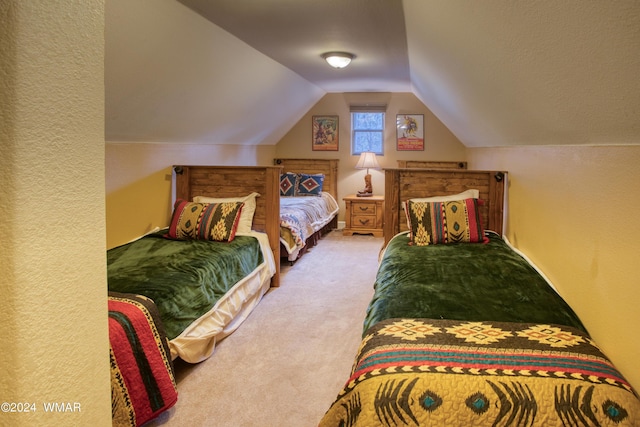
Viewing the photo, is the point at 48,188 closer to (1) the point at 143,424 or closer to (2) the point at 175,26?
(1) the point at 143,424

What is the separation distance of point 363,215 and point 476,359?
543 centimetres

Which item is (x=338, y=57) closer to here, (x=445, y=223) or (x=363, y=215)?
(x=445, y=223)

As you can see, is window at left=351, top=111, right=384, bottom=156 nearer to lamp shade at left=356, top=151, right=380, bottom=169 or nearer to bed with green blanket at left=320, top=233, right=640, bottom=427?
lamp shade at left=356, top=151, right=380, bottom=169

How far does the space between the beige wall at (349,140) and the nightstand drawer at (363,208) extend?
1.88 feet

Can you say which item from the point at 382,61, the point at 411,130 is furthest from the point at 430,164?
the point at 382,61

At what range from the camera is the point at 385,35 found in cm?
376

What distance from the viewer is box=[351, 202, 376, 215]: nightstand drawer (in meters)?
6.91

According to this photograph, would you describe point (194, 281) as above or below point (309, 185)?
below

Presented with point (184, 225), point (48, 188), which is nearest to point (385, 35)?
point (184, 225)

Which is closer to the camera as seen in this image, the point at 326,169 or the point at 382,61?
the point at 382,61

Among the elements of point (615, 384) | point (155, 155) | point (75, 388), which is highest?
point (155, 155)

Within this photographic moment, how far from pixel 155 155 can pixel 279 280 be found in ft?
5.14

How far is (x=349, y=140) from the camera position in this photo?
24.5 feet

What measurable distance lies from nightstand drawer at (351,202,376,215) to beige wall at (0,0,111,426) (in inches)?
239
